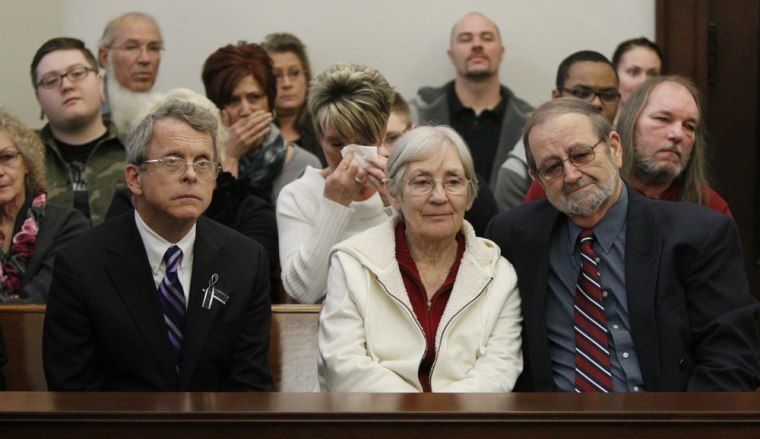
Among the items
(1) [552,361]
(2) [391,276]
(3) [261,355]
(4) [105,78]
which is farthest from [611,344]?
(4) [105,78]

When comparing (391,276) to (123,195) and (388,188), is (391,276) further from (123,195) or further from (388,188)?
(123,195)

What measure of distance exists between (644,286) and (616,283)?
Answer: 9 cm

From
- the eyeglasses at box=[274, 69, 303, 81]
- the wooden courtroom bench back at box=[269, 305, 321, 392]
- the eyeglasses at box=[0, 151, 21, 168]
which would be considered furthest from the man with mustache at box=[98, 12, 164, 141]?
the wooden courtroom bench back at box=[269, 305, 321, 392]

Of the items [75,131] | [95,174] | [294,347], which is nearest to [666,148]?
[294,347]

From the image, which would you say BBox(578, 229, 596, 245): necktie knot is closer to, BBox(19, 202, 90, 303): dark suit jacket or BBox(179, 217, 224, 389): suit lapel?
BBox(179, 217, 224, 389): suit lapel

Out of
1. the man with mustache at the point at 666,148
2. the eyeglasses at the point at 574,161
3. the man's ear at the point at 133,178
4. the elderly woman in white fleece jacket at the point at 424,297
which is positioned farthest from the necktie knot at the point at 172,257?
the man with mustache at the point at 666,148

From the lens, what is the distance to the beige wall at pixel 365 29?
589 cm

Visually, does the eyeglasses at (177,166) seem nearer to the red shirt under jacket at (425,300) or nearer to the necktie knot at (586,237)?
the red shirt under jacket at (425,300)

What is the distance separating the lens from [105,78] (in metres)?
5.35

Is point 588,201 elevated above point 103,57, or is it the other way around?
point 103,57

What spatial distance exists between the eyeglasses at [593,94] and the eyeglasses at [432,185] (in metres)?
1.59

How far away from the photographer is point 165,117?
329cm

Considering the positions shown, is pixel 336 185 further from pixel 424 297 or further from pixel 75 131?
pixel 75 131

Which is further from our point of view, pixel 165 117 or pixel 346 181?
pixel 346 181
